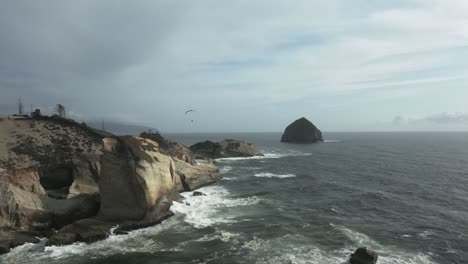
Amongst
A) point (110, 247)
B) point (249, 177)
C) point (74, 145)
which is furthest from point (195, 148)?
point (110, 247)

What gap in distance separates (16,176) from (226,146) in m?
80.6

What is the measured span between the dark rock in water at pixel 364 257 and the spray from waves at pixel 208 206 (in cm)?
1555

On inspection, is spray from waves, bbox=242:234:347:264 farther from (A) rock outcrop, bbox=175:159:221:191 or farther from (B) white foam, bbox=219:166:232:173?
(B) white foam, bbox=219:166:232:173

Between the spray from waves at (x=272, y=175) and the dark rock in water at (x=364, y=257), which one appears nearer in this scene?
the dark rock in water at (x=364, y=257)

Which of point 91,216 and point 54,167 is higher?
point 54,167

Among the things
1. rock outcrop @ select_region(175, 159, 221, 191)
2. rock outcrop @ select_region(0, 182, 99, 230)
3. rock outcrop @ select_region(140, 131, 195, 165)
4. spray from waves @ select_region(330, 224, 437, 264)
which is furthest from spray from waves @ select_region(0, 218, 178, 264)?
rock outcrop @ select_region(175, 159, 221, 191)

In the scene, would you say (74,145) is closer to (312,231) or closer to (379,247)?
(312,231)

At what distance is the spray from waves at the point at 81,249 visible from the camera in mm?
29417

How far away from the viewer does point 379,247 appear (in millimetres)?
31297

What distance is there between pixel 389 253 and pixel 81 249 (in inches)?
1052

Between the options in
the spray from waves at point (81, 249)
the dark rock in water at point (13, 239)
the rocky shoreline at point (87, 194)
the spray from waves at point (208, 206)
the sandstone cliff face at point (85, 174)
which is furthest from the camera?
the sandstone cliff face at point (85, 174)

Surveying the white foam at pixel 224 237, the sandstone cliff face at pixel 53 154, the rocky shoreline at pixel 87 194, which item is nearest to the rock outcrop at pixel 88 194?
the rocky shoreline at pixel 87 194

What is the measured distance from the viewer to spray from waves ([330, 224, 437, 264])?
28.3 m

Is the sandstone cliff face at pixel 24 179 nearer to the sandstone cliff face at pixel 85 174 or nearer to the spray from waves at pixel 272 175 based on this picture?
the sandstone cliff face at pixel 85 174
